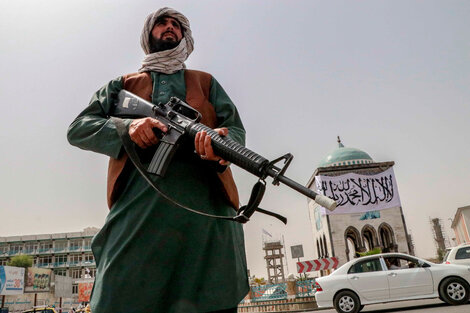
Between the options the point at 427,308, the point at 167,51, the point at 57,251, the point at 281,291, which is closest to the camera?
the point at 167,51

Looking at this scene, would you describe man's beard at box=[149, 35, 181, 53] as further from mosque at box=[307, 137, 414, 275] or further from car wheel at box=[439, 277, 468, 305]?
mosque at box=[307, 137, 414, 275]

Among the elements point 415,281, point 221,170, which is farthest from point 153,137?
point 415,281

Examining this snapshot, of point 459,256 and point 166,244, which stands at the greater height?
point 166,244

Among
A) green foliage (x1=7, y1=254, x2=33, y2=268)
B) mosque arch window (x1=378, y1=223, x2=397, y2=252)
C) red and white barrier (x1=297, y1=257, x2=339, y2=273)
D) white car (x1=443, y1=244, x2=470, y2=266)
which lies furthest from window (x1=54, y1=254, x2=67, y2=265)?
white car (x1=443, y1=244, x2=470, y2=266)

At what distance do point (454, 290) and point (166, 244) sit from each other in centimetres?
885

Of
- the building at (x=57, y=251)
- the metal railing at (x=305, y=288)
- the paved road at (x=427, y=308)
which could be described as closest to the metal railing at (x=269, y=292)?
the metal railing at (x=305, y=288)


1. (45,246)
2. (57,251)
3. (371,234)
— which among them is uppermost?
(45,246)

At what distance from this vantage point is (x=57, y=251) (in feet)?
175

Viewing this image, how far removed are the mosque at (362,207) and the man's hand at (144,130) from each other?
87.6ft

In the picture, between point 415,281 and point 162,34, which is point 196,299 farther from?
point 415,281

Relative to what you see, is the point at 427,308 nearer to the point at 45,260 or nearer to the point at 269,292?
the point at 269,292

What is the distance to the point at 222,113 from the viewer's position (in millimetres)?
1903

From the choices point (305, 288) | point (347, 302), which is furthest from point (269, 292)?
point (347, 302)

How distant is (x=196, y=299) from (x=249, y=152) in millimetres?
620
